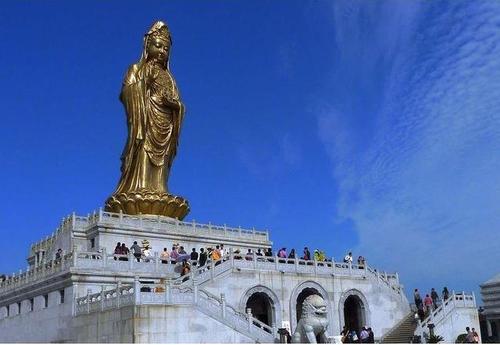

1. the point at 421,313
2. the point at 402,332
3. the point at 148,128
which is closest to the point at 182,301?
the point at 402,332

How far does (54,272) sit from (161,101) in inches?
581

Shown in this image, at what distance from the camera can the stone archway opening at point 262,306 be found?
1073 inches

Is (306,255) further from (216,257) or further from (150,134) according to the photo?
(150,134)

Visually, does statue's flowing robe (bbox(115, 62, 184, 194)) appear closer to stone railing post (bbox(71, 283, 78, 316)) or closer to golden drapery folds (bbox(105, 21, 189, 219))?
golden drapery folds (bbox(105, 21, 189, 219))

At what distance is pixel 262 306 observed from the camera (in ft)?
93.3

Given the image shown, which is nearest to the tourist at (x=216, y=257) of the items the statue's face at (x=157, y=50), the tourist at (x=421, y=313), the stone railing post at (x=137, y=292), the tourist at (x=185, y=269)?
the tourist at (x=185, y=269)

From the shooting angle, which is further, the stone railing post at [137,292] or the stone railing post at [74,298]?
the stone railing post at [74,298]

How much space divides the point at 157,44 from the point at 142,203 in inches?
408

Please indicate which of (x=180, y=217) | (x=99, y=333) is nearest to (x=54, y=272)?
(x=99, y=333)

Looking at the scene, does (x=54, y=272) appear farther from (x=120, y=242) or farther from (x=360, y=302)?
(x=360, y=302)

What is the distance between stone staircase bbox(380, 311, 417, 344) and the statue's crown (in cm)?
2176

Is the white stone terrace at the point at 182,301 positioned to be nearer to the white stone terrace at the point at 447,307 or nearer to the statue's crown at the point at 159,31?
the white stone terrace at the point at 447,307

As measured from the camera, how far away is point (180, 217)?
3666 centimetres

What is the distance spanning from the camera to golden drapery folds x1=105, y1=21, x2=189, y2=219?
3528cm
